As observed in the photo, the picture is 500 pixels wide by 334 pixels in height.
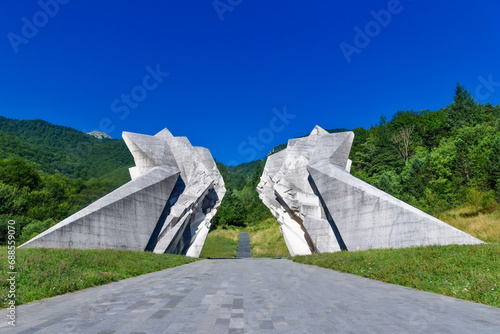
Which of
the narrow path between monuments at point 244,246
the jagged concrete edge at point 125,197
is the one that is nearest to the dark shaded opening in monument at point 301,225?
the jagged concrete edge at point 125,197

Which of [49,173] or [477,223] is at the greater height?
[49,173]

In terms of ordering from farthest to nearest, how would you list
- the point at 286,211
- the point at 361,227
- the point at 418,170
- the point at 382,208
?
the point at 418,170 < the point at 286,211 < the point at 361,227 < the point at 382,208

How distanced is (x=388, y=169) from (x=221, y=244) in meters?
26.3

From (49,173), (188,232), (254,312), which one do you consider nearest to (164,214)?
(188,232)

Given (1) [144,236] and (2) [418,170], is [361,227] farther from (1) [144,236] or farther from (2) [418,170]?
(2) [418,170]

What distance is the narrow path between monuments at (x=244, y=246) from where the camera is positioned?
34.2m

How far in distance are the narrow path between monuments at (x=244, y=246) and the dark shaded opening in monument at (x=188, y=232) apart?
11269 millimetres

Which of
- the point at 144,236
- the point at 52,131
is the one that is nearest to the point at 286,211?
the point at 144,236

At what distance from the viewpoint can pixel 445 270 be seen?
23.6ft

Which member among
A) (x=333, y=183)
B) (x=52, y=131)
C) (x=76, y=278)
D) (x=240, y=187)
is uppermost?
(x=52, y=131)

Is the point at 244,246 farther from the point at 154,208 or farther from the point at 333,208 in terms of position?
the point at 333,208

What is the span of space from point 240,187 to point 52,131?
61.4m

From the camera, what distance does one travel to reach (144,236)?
620 inches

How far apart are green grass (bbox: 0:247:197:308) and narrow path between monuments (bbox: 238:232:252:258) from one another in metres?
23.6
